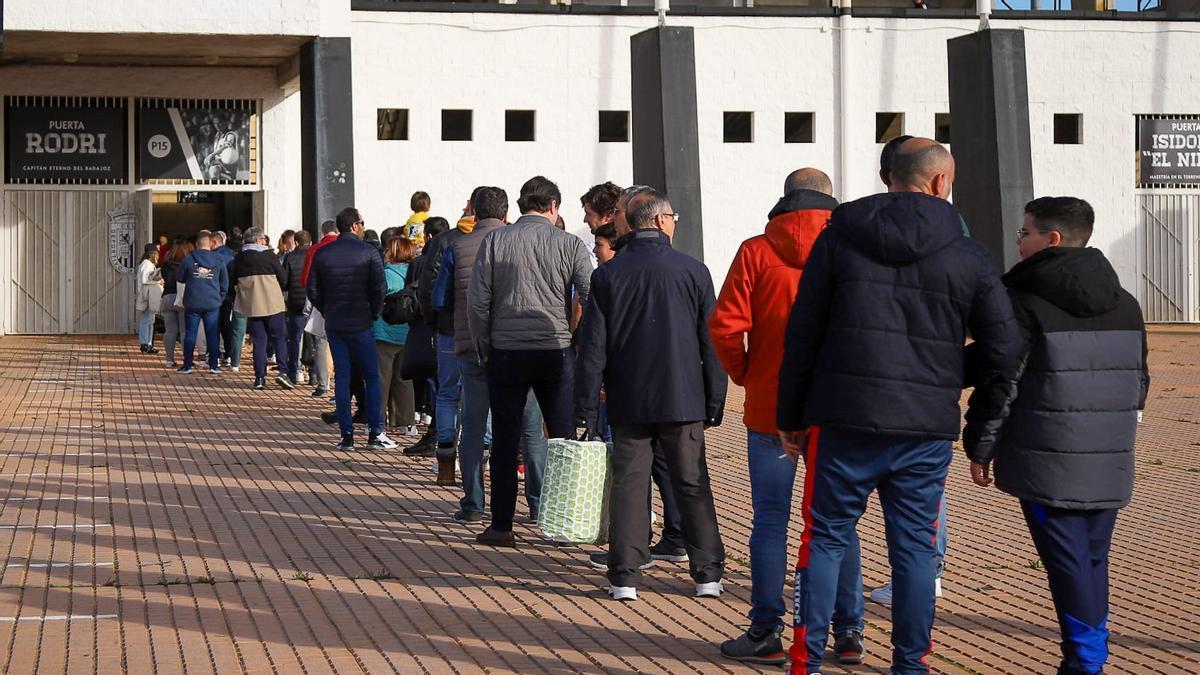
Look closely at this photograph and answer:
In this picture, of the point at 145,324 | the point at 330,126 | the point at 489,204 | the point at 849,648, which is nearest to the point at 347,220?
the point at 489,204

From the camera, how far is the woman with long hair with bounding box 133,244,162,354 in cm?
2542

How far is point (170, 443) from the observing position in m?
14.4

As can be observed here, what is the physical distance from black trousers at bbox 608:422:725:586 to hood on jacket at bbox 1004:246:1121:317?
6.47ft

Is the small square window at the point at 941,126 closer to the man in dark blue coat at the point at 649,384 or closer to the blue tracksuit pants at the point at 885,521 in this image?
the man in dark blue coat at the point at 649,384

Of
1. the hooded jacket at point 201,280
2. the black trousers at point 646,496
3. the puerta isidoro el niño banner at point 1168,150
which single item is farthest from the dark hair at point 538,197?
the puerta isidoro el niño banner at point 1168,150

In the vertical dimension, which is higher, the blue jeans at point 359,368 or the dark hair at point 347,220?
the dark hair at point 347,220

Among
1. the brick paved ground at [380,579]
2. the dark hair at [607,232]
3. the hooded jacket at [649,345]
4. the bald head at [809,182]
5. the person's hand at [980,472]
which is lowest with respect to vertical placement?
the brick paved ground at [380,579]

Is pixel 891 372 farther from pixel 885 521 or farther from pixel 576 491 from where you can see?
pixel 576 491

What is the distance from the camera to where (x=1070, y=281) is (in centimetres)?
585

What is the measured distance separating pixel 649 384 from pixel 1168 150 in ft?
89.1

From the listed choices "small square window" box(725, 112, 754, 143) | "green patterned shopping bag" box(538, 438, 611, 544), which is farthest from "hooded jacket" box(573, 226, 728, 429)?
"small square window" box(725, 112, 754, 143)

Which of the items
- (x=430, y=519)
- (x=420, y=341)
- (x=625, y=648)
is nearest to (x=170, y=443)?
(x=420, y=341)

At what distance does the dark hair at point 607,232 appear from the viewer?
9078 millimetres

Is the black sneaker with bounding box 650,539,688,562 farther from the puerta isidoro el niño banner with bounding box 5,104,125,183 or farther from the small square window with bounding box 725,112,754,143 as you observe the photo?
the small square window with bounding box 725,112,754,143
